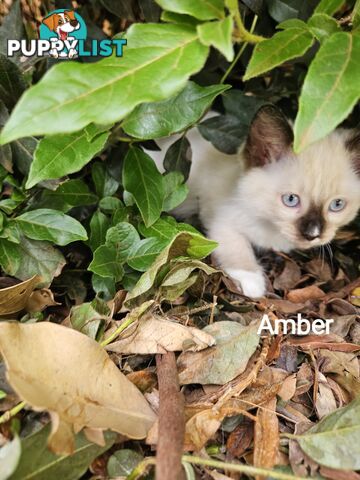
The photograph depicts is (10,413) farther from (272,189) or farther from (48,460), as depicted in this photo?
(272,189)

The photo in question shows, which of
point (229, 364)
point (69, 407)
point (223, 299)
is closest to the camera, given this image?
point (69, 407)

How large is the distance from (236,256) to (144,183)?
565mm

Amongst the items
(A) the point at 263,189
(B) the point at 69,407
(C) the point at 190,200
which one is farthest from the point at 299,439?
(C) the point at 190,200

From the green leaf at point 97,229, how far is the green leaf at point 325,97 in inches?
25.6

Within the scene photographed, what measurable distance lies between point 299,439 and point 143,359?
Result: 37 cm

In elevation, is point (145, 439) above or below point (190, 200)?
above

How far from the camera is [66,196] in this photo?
1275mm

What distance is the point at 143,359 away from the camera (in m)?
1.20

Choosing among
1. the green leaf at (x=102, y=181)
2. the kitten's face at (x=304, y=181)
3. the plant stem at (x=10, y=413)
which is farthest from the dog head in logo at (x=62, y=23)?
the plant stem at (x=10, y=413)

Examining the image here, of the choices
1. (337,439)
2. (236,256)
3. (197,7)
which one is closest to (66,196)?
(197,7)

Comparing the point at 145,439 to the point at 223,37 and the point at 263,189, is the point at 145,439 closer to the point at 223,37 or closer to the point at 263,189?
the point at 223,37

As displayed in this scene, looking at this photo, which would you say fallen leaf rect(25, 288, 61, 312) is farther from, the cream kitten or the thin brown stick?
the cream kitten

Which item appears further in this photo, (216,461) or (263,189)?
(263,189)

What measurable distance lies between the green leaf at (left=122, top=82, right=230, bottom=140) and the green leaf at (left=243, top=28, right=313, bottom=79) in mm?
197
